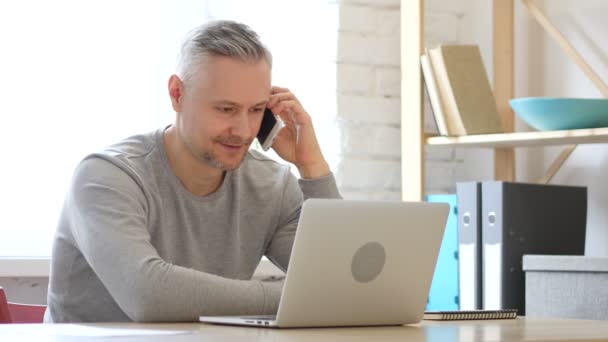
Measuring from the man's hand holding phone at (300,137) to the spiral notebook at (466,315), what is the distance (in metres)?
0.47

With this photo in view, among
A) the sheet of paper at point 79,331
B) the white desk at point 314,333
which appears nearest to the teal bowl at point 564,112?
the white desk at point 314,333

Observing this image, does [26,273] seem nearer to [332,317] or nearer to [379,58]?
[379,58]

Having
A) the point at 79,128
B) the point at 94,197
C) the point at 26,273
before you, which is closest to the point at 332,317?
the point at 94,197

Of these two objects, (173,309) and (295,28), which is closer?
(173,309)

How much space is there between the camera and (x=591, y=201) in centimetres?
282

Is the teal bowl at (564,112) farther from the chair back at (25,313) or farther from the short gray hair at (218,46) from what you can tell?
the chair back at (25,313)

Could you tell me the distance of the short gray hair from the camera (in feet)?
6.14

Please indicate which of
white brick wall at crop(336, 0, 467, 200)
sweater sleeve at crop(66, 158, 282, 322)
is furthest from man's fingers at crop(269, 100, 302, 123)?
white brick wall at crop(336, 0, 467, 200)

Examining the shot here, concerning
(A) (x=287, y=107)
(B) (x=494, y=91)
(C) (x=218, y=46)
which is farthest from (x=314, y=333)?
(B) (x=494, y=91)

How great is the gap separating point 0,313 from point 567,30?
1806 millimetres

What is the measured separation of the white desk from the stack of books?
4.01 feet

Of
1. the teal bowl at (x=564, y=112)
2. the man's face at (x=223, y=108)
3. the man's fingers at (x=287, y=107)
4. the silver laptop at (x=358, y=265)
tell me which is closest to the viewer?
the silver laptop at (x=358, y=265)

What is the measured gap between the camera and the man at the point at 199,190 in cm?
170

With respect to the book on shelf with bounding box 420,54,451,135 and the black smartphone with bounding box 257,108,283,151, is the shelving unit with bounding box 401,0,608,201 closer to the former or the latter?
the book on shelf with bounding box 420,54,451,135
